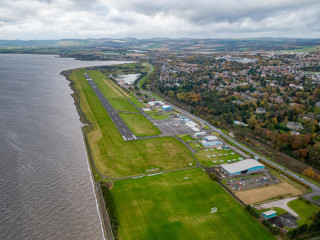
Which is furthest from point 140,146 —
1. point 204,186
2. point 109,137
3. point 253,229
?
point 253,229

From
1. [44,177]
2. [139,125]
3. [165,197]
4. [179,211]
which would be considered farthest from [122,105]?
[179,211]

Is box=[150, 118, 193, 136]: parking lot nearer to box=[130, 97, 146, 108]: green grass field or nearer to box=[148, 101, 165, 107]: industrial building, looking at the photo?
box=[148, 101, 165, 107]: industrial building

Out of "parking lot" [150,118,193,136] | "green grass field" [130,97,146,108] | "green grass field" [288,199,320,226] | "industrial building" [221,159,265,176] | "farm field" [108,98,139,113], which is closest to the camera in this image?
"green grass field" [288,199,320,226]

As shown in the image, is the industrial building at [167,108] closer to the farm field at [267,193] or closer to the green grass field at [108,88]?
the green grass field at [108,88]

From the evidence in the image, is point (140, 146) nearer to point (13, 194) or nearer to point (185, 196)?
point (185, 196)

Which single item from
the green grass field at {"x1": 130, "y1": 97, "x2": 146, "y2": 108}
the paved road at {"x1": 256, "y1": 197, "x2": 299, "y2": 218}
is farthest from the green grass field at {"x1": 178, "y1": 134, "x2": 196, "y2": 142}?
the green grass field at {"x1": 130, "y1": 97, "x2": 146, "y2": 108}

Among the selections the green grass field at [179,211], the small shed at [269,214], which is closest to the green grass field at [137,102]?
the green grass field at [179,211]
